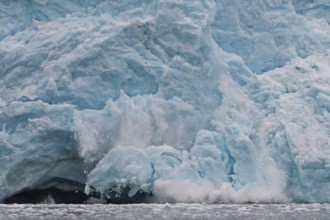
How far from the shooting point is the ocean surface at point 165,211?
25.2 ft

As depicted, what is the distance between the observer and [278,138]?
31.5 ft

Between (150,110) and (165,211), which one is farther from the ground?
(150,110)

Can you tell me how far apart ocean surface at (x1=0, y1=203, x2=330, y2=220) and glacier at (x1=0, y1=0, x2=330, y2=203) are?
9.2 inches

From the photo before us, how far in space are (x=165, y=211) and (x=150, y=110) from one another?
1.68m

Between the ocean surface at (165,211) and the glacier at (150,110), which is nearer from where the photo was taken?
the ocean surface at (165,211)

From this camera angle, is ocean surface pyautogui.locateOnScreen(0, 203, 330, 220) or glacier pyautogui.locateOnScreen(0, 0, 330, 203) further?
glacier pyautogui.locateOnScreen(0, 0, 330, 203)

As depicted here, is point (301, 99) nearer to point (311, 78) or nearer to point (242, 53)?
point (311, 78)

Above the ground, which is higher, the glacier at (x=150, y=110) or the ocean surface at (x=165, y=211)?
the glacier at (x=150, y=110)

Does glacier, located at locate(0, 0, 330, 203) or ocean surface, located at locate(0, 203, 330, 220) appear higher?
glacier, located at locate(0, 0, 330, 203)

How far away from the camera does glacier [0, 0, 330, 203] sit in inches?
349

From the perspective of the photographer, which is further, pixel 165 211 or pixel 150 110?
pixel 150 110

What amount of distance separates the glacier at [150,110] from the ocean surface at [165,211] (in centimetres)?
23

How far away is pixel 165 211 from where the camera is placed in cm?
822

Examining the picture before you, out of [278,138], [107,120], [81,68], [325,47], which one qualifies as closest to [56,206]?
[107,120]
